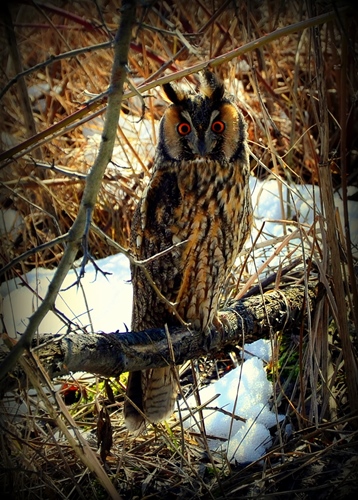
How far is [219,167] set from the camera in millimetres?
2158

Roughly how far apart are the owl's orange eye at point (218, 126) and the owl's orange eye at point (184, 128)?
9cm

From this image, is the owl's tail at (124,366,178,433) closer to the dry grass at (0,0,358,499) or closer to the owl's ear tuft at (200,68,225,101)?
the dry grass at (0,0,358,499)

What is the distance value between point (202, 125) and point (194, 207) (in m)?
0.32

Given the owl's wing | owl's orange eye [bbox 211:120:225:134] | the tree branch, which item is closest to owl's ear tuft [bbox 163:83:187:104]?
owl's orange eye [bbox 211:120:225:134]

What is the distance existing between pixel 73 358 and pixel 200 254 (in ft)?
2.55

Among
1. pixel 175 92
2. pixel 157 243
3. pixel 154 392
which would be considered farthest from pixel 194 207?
pixel 154 392

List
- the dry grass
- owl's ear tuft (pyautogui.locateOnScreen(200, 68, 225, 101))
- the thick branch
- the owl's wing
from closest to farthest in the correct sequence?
1. the thick branch
2. the dry grass
3. owl's ear tuft (pyautogui.locateOnScreen(200, 68, 225, 101))
4. the owl's wing

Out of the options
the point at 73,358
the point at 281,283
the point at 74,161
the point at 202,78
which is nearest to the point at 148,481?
the point at 73,358

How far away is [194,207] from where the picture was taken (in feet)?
6.99

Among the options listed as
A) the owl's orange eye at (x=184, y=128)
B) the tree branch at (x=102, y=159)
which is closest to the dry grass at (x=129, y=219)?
the tree branch at (x=102, y=159)

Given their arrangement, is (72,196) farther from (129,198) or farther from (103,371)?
(103,371)

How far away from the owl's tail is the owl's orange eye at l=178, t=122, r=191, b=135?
0.98m

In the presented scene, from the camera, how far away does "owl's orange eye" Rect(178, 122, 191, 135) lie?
203 centimetres

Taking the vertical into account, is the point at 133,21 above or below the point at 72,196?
below
